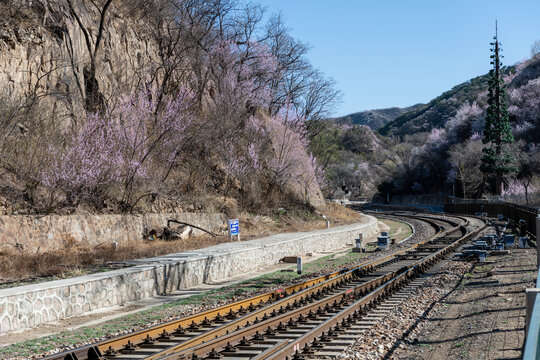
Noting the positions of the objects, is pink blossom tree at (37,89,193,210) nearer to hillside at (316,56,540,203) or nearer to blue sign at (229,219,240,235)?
blue sign at (229,219,240,235)

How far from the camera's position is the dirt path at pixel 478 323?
902cm

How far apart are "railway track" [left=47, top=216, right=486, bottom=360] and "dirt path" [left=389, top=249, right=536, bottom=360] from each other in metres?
1.41

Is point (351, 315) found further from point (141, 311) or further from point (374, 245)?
point (374, 245)

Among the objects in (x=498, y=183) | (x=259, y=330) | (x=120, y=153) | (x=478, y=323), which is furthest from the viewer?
(x=498, y=183)

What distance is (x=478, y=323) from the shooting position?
10.9 meters

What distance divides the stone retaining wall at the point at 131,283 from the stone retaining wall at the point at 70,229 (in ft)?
12.7

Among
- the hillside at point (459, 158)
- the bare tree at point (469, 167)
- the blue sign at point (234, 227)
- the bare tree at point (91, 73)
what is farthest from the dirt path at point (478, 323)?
the bare tree at point (469, 167)

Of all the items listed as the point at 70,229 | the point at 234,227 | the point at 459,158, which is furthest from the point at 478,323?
the point at 459,158

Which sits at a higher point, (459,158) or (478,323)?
(459,158)

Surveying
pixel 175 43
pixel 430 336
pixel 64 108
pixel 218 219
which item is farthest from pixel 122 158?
pixel 430 336

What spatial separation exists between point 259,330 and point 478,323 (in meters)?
4.41

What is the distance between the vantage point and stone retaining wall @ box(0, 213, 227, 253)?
1816 cm

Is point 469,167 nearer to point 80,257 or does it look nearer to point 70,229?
point 70,229

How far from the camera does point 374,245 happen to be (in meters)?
32.3
